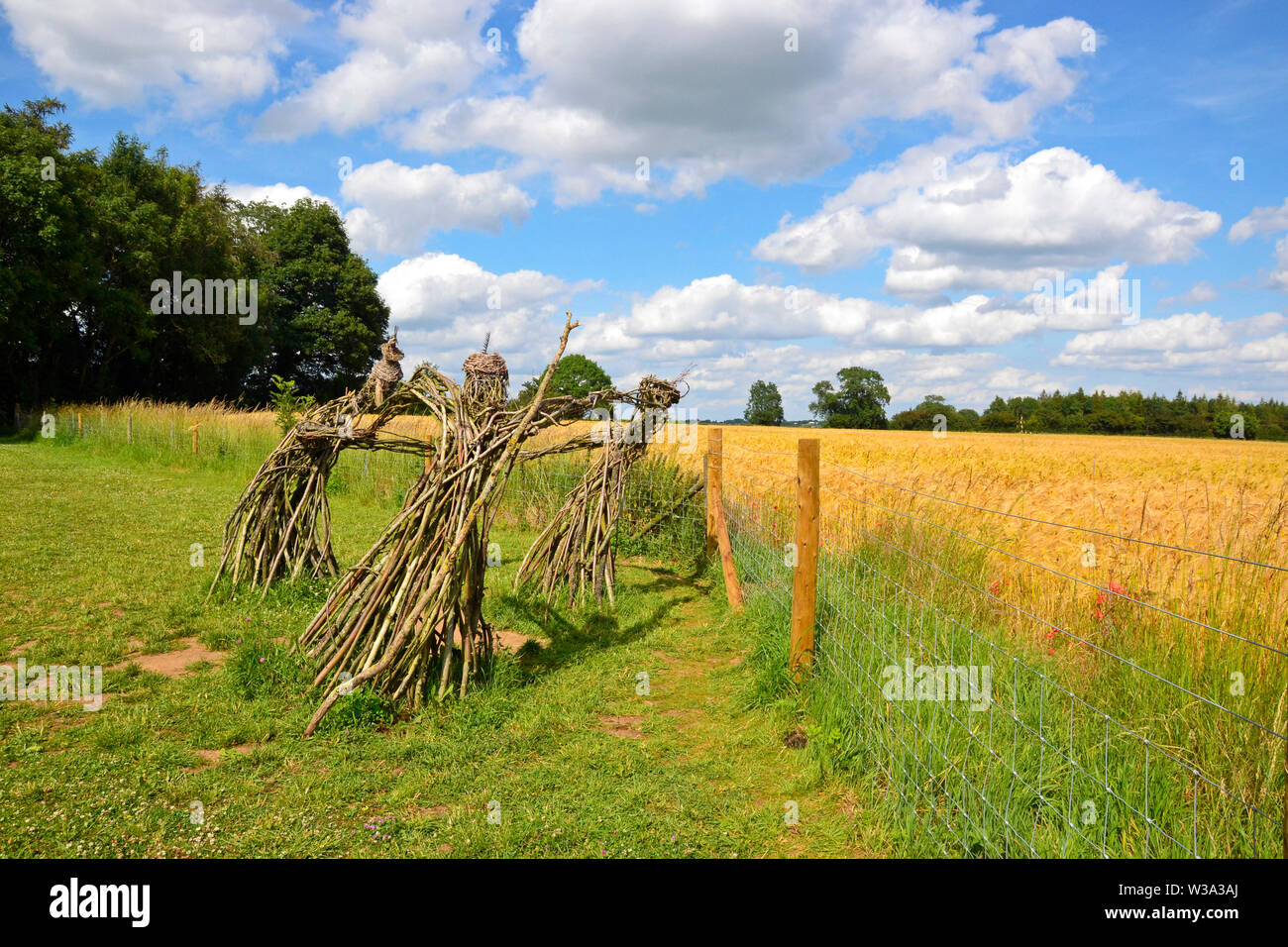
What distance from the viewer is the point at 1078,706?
3.23 meters

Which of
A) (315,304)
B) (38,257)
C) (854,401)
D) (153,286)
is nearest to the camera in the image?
(38,257)

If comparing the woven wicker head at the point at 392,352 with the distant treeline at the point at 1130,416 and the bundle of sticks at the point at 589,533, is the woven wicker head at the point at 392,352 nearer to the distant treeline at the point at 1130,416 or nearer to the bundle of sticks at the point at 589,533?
the bundle of sticks at the point at 589,533

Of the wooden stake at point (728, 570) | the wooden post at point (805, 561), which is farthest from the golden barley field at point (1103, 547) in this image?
the wooden stake at point (728, 570)

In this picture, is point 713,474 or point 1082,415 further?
point 1082,415

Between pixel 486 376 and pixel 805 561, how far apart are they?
8.07 ft

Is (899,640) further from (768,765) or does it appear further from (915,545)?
(915,545)

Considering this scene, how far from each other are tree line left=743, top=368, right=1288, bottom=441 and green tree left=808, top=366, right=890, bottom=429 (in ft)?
0.24

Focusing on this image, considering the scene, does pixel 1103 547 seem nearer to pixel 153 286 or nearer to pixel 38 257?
pixel 38 257

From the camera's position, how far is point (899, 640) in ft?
12.9

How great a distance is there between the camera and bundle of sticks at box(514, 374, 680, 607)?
5.95 meters

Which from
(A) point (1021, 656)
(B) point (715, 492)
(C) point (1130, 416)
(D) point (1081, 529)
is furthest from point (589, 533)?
(C) point (1130, 416)

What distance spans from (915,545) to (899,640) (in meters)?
1.37
